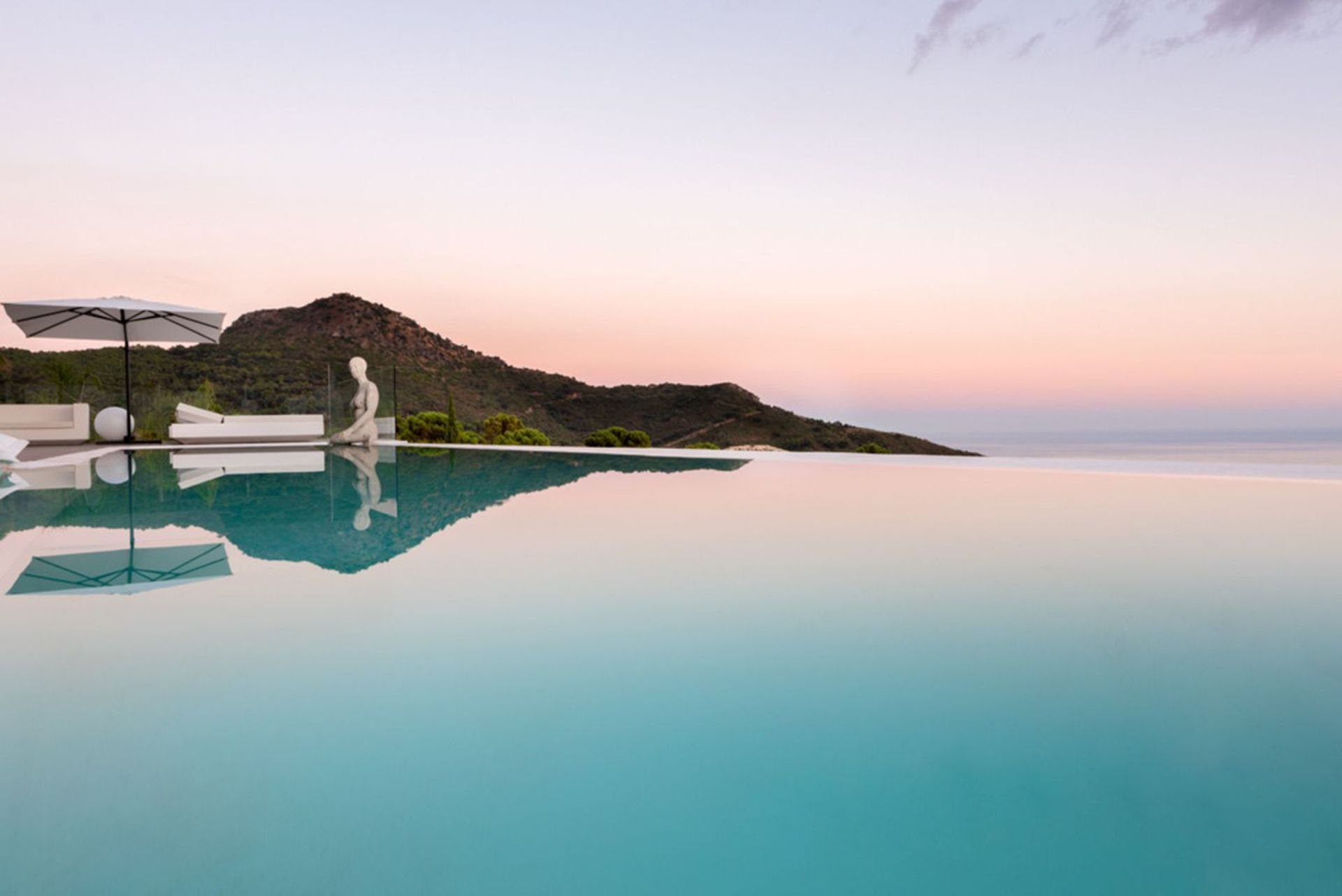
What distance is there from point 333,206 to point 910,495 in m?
13.6

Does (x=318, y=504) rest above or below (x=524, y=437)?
below

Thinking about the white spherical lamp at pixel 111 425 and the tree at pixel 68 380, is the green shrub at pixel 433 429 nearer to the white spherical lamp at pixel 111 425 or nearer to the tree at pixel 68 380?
the white spherical lamp at pixel 111 425

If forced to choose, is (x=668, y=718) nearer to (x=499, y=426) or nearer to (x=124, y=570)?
(x=124, y=570)

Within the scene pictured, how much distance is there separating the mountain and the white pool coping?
304 inches

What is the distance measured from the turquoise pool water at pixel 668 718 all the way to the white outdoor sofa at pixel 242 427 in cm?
1090

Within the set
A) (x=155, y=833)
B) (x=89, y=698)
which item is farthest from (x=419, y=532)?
(x=155, y=833)

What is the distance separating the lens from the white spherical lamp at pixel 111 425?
47.2 feet

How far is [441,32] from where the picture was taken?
12750 millimetres

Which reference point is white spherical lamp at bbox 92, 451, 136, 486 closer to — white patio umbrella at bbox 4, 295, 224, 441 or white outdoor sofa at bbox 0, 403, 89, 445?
white outdoor sofa at bbox 0, 403, 89, 445

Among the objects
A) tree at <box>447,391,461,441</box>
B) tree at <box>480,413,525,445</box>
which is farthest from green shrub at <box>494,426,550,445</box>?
tree at <box>447,391,461,441</box>

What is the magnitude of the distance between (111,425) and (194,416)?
157 cm

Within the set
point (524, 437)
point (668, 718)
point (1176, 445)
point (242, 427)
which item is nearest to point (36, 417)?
point (242, 427)

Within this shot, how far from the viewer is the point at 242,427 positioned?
48.1ft

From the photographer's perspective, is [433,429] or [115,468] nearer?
[115,468]
